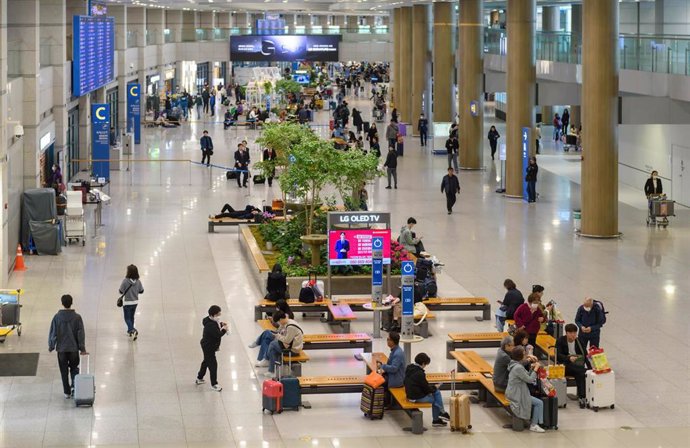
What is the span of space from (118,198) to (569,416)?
22.8 metres

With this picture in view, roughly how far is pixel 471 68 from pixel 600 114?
14.1 m

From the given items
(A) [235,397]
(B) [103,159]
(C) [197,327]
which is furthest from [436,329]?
(B) [103,159]

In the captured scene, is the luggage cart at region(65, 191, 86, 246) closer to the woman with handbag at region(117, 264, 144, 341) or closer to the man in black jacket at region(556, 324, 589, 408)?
the woman with handbag at region(117, 264, 144, 341)

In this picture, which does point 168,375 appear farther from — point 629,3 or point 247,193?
point 629,3

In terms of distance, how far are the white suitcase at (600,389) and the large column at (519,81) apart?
19948mm

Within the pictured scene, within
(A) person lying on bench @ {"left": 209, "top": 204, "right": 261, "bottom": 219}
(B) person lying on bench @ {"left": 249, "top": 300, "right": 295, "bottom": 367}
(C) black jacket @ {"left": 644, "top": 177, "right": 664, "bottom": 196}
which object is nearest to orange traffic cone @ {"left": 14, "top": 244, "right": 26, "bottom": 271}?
(A) person lying on bench @ {"left": 209, "top": 204, "right": 261, "bottom": 219}

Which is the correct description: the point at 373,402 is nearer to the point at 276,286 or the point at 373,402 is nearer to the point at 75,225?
the point at 276,286

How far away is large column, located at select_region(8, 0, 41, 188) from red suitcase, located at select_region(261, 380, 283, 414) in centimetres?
1489

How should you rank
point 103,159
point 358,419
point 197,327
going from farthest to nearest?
point 103,159, point 197,327, point 358,419

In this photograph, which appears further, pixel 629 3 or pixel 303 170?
pixel 629 3

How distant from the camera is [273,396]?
15711 millimetres

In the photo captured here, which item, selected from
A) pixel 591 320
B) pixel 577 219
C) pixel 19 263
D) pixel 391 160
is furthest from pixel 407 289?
pixel 391 160

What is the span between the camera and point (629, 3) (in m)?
45.0

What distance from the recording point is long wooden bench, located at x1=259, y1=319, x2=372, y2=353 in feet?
60.1
